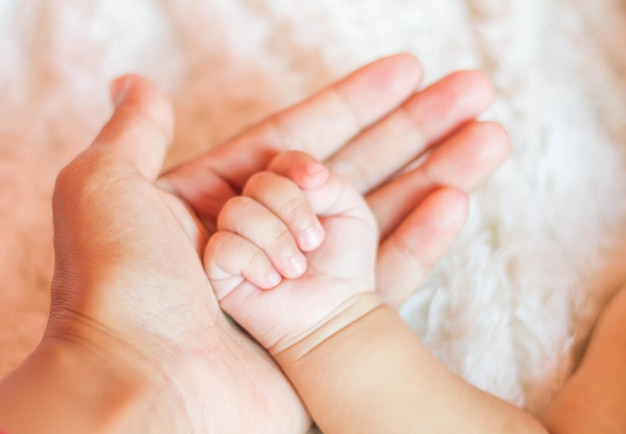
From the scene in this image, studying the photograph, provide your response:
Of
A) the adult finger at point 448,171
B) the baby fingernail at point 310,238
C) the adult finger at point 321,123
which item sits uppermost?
the adult finger at point 321,123

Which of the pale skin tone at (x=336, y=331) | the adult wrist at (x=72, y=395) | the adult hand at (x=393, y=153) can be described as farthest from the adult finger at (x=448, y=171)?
the adult wrist at (x=72, y=395)

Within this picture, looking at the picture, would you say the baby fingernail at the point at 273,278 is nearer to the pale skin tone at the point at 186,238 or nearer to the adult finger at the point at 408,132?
the pale skin tone at the point at 186,238

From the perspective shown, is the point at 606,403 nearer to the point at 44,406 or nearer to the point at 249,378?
the point at 249,378

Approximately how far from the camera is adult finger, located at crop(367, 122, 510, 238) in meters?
0.73

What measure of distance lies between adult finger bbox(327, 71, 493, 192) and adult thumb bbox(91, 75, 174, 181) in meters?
0.22

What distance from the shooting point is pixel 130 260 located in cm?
51

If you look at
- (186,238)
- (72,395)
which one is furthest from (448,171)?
(72,395)

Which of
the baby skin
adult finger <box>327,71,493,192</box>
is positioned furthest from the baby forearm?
adult finger <box>327,71,493,192</box>

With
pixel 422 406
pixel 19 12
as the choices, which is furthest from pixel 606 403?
pixel 19 12

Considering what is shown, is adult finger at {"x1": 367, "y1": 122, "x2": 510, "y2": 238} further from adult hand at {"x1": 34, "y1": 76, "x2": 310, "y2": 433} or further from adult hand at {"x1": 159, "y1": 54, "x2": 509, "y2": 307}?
adult hand at {"x1": 34, "y1": 76, "x2": 310, "y2": 433}

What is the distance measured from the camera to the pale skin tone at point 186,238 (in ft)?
1.53

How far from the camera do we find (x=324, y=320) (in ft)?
2.06

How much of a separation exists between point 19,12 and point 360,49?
44 centimetres

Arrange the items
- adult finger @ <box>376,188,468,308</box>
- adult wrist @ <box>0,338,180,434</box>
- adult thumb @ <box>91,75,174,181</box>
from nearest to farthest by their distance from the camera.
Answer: adult wrist @ <box>0,338,180,434</box>
adult thumb @ <box>91,75,174,181</box>
adult finger @ <box>376,188,468,308</box>
